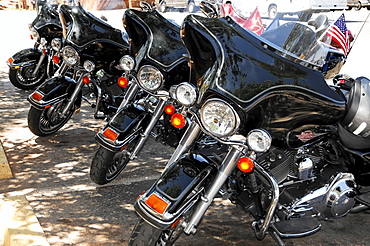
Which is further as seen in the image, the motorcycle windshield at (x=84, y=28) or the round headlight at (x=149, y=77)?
the motorcycle windshield at (x=84, y=28)

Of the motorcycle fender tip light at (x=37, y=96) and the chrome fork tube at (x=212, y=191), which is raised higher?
the chrome fork tube at (x=212, y=191)

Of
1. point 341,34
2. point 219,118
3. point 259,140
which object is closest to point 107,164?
point 219,118

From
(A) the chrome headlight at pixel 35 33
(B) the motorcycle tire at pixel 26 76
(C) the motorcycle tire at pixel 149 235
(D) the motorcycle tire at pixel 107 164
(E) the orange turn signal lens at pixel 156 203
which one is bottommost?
(B) the motorcycle tire at pixel 26 76

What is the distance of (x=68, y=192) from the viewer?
4691mm

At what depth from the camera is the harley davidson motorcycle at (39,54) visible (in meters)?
7.84

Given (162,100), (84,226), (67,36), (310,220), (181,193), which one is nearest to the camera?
(181,193)

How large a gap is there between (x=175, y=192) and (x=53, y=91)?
10.4ft

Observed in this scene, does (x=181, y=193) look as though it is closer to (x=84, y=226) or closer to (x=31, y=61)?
(x=84, y=226)

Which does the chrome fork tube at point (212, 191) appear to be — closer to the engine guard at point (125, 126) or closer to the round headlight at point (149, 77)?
the engine guard at point (125, 126)

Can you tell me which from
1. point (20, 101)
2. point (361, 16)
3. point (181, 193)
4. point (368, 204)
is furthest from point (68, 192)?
point (20, 101)

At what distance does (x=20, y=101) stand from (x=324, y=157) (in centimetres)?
565

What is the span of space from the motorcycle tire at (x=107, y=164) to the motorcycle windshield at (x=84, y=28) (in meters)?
1.75

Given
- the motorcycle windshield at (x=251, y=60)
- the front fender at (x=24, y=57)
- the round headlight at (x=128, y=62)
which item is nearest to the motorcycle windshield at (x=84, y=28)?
the round headlight at (x=128, y=62)

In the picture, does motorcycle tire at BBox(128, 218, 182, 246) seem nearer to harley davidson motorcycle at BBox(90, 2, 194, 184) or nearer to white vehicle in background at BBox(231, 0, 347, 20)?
harley davidson motorcycle at BBox(90, 2, 194, 184)
